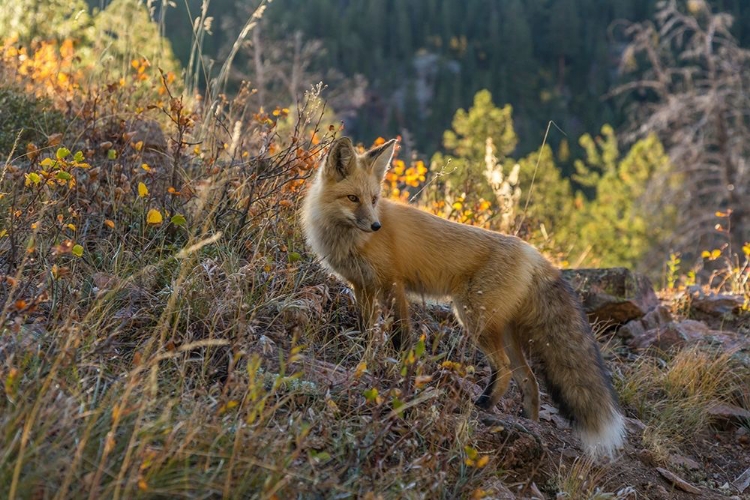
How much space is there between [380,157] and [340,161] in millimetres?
365

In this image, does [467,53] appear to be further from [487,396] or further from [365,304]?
[487,396]

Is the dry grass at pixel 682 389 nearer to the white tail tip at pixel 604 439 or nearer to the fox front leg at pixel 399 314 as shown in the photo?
the white tail tip at pixel 604 439

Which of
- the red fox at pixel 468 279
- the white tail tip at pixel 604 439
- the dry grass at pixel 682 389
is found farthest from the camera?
the dry grass at pixel 682 389

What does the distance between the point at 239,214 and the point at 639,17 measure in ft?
412

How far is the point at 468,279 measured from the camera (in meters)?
5.07

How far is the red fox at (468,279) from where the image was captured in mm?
4742

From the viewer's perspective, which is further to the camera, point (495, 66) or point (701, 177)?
point (495, 66)

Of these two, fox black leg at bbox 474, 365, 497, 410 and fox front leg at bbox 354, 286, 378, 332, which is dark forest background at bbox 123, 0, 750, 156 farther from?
fox black leg at bbox 474, 365, 497, 410

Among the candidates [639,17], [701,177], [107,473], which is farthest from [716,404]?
[639,17]

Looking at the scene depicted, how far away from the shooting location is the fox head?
505 cm

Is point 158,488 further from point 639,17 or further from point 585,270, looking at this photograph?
point 639,17

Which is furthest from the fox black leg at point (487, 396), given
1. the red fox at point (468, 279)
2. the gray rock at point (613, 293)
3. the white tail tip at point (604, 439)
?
the gray rock at point (613, 293)

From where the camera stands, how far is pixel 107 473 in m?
2.72

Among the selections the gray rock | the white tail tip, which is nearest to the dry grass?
the gray rock
